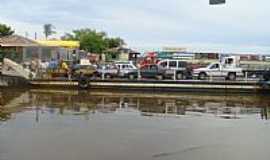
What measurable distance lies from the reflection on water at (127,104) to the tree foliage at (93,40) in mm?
60202

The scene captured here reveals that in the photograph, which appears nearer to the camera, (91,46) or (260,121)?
(260,121)

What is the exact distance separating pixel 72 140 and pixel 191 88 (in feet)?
80.8

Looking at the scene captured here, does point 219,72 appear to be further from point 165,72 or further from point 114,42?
point 114,42

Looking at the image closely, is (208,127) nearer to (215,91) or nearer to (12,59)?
(215,91)

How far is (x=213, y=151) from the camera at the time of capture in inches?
576

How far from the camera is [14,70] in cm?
4216

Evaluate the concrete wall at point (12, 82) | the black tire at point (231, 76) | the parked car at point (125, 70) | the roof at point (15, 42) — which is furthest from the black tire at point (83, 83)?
the black tire at point (231, 76)

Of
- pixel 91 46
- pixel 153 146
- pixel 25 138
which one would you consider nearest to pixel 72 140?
pixel 25 138

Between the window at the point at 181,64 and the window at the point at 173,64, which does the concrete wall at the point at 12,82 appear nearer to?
the window at the point at 173,64

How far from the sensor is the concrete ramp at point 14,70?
42.2 meters

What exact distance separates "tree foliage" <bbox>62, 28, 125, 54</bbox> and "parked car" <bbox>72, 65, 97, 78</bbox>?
49.8m

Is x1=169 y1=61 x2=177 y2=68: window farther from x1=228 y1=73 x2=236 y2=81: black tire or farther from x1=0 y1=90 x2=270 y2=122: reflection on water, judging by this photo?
x1=0 y1=90 x2=270 y2=122: reflection on water

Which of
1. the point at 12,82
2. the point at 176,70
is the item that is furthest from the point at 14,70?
the point at 176,70

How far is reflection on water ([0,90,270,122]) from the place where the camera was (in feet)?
83.7
